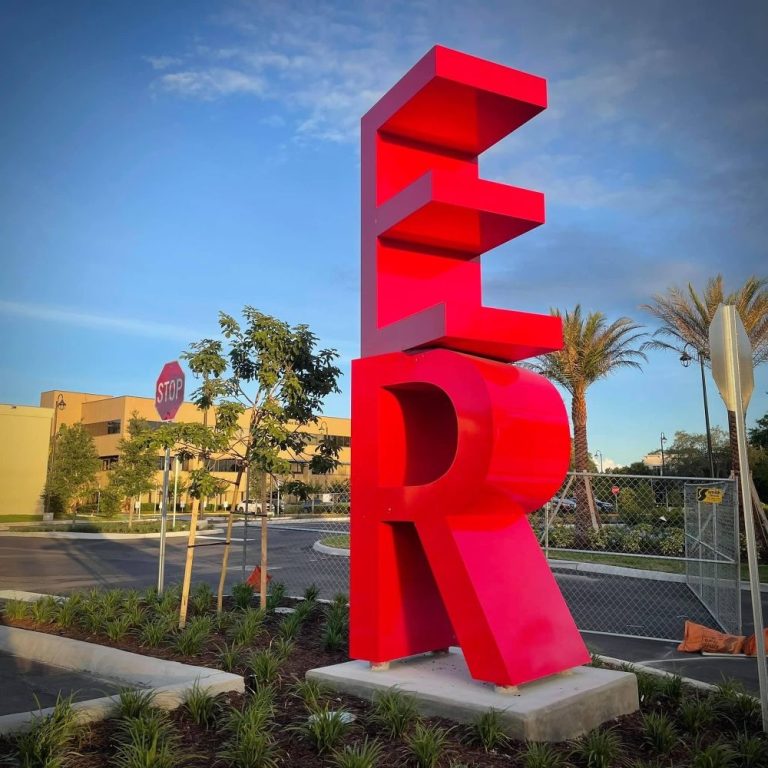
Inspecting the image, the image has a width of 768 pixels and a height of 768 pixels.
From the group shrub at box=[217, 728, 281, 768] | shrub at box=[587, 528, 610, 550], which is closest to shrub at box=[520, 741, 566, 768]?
shrub at box=[217, 728, 281, 768]

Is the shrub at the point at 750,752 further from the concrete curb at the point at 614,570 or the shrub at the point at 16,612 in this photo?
the concrete curb at the point at 614,570

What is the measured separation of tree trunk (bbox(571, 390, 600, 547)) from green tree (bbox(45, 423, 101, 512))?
95.5 ft

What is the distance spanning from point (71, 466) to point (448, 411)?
128 ft

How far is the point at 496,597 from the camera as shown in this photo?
5.70 metres

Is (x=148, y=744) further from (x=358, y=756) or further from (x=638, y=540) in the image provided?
(x=638, y=540)

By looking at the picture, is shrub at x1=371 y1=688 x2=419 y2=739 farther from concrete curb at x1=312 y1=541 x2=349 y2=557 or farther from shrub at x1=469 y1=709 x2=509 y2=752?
concrete curb at x1=312 y1=541 x2=349 y2=557

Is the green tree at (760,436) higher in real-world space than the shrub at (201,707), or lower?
higher

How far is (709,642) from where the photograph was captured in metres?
8.75

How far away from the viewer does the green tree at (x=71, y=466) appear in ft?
135

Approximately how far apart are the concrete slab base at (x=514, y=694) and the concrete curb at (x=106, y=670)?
3.16 feet

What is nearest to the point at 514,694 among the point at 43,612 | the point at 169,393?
the point at 43,612

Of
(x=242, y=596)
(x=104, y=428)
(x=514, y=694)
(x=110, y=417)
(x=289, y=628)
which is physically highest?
(x=110, y=417)

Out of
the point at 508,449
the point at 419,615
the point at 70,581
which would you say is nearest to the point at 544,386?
the point at 508,449

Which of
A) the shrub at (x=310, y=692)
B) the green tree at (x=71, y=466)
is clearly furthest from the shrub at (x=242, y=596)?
the green tree at (x=71, y=466)
